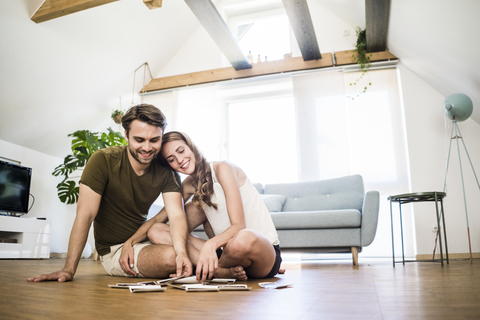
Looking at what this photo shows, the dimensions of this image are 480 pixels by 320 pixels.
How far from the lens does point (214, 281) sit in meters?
1.37

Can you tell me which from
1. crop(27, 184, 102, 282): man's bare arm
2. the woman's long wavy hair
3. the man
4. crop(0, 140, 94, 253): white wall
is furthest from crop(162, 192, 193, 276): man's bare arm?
crop(0, 140, 94, 253): white wall

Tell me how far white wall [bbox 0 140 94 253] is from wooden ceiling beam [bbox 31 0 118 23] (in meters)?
1.87

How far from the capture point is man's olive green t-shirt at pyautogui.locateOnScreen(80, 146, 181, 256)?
5.57 feet

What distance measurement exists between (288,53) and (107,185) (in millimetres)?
3873

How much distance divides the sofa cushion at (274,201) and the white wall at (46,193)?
2933 millimetres

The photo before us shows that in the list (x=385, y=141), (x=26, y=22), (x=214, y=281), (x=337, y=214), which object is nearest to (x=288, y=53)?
(x=385, y=141)

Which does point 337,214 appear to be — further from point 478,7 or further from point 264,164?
point 264,164

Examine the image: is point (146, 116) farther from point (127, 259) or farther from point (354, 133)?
point (354, 133)

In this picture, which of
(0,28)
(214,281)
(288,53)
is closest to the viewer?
(214,281)

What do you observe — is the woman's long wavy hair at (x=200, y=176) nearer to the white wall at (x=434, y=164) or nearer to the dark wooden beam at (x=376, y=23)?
the dark wooden beam at (x=376, y=23)

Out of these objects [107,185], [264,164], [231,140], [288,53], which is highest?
[288,53]

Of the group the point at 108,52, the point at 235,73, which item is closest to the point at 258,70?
the point at 235,73

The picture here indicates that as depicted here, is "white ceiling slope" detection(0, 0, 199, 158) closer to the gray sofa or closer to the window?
the window

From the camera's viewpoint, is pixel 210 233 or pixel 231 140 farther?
pixel 231 140
